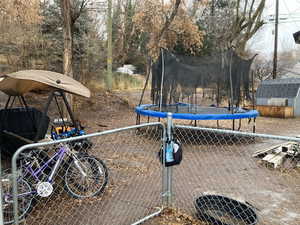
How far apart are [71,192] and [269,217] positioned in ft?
7.63

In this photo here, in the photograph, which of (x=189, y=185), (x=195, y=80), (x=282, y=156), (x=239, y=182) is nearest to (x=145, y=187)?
(x=189, y=185)

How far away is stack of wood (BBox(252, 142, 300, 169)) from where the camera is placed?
4.51 meters

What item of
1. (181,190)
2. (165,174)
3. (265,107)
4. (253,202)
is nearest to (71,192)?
(165,174)

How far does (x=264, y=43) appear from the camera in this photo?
26.4 m

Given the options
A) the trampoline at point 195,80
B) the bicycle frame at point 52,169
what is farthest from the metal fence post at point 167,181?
the trampoline at point 195,80

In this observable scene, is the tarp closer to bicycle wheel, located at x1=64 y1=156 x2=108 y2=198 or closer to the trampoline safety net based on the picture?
bicycle wheel, located at x1=64 y1=156 x2=108 y2=198

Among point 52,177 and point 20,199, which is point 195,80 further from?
point 20,199

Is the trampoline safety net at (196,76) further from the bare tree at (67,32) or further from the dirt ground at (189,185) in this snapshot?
the bare tree at (67,32)

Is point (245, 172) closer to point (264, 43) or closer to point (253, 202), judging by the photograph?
point (253, 202)

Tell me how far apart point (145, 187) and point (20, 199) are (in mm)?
1612

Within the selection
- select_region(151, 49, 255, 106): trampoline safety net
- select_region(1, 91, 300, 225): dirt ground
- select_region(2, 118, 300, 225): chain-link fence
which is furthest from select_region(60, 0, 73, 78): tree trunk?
select_region(2, 118, 300, 225): chain-link fence

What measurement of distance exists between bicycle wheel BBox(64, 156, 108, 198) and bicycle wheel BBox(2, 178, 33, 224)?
1.54 ft

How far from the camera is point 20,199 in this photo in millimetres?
2664

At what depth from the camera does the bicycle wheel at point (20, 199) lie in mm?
2618
